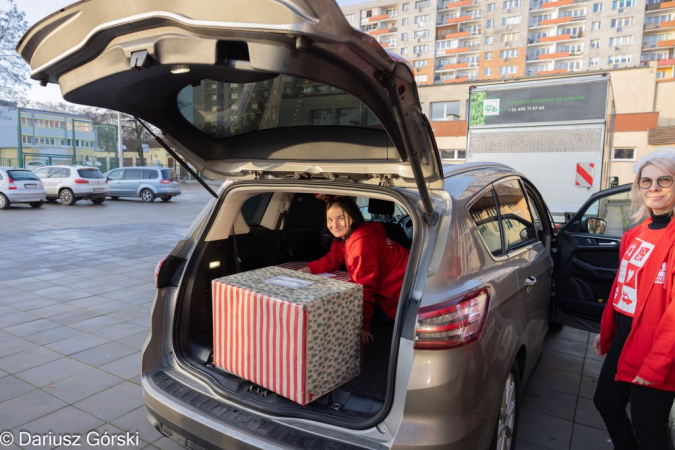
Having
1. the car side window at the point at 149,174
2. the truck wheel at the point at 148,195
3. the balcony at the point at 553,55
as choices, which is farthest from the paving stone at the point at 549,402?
the balcony at the point at 553,55

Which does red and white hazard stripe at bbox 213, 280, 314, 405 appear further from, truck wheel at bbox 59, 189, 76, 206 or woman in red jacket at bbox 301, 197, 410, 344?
truck wheel at bbox 59, 189, 76, 206

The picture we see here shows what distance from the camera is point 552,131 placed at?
31.6ft

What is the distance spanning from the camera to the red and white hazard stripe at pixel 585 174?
9.17 metres

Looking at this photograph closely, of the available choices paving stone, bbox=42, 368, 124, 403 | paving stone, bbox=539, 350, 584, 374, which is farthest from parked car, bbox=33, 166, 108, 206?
paving stone, bbox=539, 350, 584, 374

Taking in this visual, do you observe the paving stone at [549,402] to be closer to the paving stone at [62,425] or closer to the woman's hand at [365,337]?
the woman's hand at [365,337]

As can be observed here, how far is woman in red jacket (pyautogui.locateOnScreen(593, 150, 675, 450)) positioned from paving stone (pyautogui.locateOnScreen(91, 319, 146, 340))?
13.0 ft

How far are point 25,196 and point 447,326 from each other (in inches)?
714

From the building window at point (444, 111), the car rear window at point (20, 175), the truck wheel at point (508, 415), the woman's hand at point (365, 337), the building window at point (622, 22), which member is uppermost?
the building window at point (622, 22)

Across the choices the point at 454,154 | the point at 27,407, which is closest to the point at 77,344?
the point at 27,407

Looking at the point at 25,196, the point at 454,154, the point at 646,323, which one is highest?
the point at 454,154

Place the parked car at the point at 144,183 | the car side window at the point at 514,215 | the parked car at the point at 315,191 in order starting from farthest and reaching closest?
the parked car at the point at 144,183 < the car side window at the point at 514,215 < the parked car at the point at 315,191

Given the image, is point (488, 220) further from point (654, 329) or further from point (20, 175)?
point (20, 175)

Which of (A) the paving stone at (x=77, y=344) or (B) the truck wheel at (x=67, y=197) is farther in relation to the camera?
(B) the truck wheel at (x=67, y=197)

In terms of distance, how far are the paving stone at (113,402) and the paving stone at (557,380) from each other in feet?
9.72
